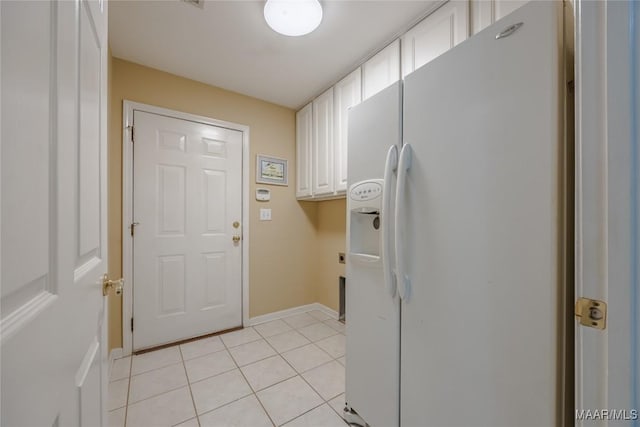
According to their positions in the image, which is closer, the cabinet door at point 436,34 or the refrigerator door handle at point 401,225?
A: the refrigerator door handle at point 401,225

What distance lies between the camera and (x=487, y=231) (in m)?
0.80

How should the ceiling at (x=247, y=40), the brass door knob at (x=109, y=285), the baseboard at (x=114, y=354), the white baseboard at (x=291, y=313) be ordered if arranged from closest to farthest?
1. the brass door knob at (x=109, y=285)
2. the ceiling at (x=247, y=40)
3. the baseboard at (x=114, y=354)
4. the white baseboard at (x=291, y=313)

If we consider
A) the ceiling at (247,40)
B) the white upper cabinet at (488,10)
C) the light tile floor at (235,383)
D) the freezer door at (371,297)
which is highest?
the ceiling at (247,40)

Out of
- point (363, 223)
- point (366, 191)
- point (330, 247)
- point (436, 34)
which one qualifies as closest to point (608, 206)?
point (366, 191)

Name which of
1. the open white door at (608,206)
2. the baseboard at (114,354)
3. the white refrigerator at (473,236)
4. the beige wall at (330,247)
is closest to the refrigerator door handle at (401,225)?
the white refrigerator at (473,236)

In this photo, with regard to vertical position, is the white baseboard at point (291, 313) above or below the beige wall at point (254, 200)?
below

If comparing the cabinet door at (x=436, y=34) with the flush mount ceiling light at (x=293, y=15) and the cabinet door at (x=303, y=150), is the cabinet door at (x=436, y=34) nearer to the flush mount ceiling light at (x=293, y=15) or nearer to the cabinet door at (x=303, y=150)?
the flush mount ceiling light at (x=293, y=15)

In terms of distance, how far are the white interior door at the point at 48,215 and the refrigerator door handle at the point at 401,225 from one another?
970 mm

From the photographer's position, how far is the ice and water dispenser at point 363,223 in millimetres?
1256

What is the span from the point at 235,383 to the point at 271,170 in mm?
1945

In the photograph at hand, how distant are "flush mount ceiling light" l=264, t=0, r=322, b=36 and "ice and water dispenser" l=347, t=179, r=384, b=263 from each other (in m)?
1.04

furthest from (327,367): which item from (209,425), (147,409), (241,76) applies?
(241,76)

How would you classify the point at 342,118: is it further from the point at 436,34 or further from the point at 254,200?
the point at 254,200

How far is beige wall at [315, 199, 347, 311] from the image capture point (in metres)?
2.74
